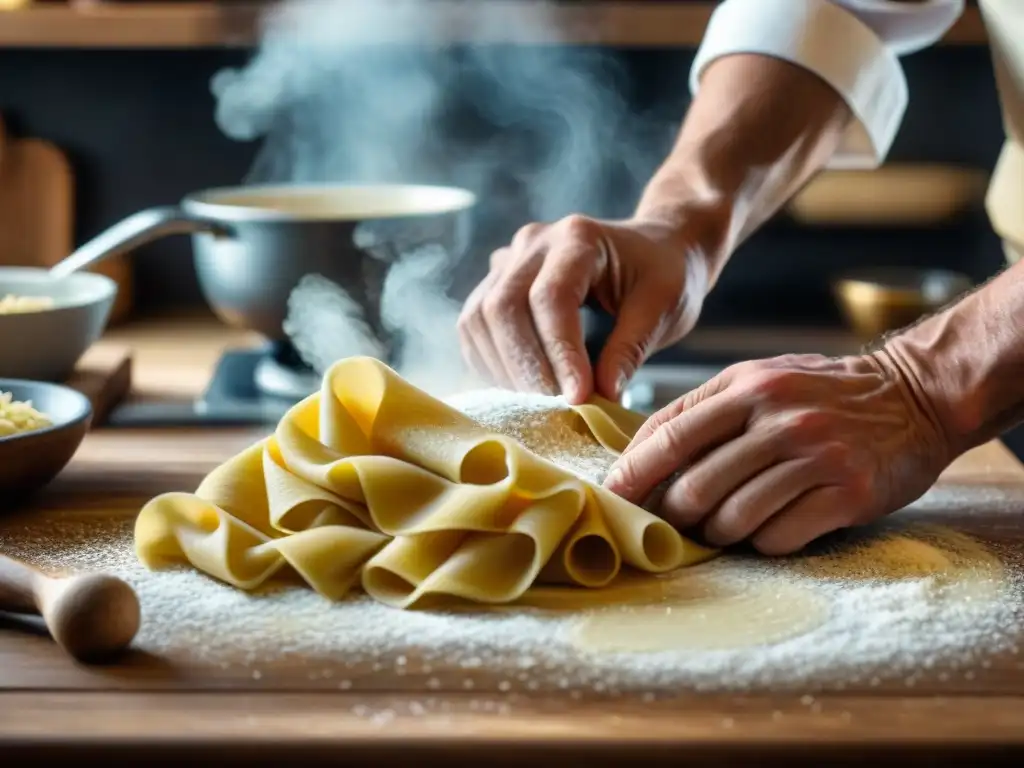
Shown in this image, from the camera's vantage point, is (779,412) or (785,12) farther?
(785,12)

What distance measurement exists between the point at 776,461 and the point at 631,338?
0.32m

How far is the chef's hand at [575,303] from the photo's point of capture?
50.6 inches

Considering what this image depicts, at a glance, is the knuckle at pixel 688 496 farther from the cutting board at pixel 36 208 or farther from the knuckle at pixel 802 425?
the cutting board at pixel 36 208

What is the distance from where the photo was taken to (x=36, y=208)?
242 centimetres

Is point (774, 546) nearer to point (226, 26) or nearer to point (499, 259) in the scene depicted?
point (499, 259)

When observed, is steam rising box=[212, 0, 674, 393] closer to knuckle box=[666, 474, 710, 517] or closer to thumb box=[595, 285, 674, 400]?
thumb box=[595, 285, 674, 400]

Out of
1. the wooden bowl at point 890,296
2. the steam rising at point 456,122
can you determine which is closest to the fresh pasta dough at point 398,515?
the wooden bowl at point 890,296

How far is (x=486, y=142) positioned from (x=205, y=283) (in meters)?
0.93

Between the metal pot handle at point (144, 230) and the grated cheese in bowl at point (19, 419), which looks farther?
the metal pot handle at point (144, 230)

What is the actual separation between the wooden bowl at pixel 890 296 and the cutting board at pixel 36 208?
1342 millimetres

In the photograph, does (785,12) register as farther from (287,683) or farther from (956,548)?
(287,683)

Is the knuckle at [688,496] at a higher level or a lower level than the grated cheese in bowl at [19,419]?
lower

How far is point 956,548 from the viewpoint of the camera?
3.61ft

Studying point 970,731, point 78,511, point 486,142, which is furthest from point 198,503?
point 486,142
